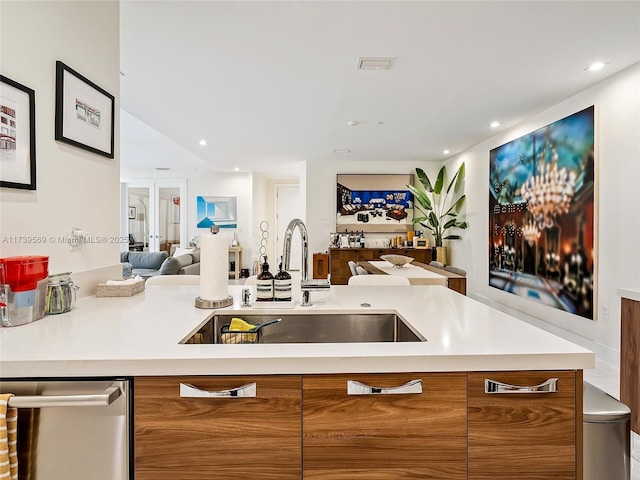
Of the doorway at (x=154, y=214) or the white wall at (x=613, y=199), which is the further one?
the doorway at (x=154, y=214)

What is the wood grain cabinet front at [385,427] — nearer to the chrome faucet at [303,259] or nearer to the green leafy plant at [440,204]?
the chrome faucet at [303,259]

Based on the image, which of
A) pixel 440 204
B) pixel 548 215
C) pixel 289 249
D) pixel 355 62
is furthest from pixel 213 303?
pixel 440 204

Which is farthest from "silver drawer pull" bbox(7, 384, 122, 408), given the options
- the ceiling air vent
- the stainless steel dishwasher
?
the ceiling air vent

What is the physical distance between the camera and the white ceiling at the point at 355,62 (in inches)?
89.4

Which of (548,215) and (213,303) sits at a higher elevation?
(548,215)

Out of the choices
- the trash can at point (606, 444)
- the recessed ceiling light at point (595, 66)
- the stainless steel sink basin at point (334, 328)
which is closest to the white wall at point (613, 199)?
the recessed ceiling light at point (595, 66)

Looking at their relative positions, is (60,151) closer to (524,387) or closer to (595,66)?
(524,387)

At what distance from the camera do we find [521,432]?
3.00ft

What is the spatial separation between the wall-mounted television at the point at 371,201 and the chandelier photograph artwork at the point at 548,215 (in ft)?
7.20

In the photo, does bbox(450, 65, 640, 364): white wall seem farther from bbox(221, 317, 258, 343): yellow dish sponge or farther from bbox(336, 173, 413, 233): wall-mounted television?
bbox(336, 173, 413, 233): wall-mounted television

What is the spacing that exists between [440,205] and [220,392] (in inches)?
264

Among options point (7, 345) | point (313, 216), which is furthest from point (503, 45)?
point (313, 216)

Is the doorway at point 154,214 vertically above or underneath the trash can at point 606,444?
above

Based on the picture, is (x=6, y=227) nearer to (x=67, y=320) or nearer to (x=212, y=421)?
(x=67, y=320)
